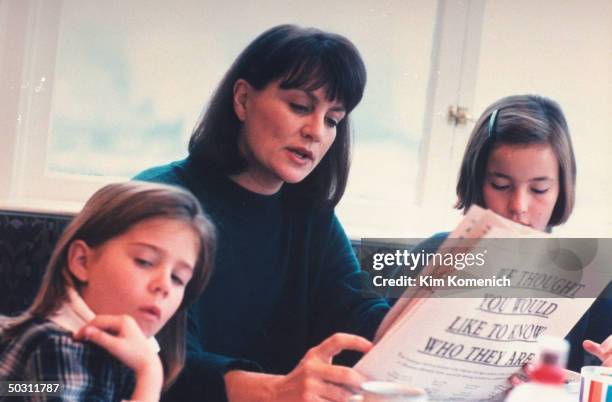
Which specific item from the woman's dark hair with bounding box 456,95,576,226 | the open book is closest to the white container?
the open book

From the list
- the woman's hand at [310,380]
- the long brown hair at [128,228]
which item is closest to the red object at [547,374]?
the woman's hand at [310,380]

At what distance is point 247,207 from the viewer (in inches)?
48.6

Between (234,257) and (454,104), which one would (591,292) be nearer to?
(454,104)

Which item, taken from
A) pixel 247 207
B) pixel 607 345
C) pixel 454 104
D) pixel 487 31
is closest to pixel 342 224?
pixel 247 207

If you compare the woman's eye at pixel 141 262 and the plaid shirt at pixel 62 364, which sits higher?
the woman's eye at pixel 141 262

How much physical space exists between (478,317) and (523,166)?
15.9 inches

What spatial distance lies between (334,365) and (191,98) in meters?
0.41

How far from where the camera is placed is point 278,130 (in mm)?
1240

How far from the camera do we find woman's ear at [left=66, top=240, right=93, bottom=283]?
103cm

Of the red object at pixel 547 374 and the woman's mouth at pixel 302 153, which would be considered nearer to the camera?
the red object at pixel 547 374

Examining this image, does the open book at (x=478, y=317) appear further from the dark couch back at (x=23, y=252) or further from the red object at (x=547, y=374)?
the dark couch back at (x=23, y=252)

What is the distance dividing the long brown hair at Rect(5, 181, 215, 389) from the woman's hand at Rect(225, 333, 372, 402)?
114 millimetres

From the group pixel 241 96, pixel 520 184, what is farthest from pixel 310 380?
pixel 520 184

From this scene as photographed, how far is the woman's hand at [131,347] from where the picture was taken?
1013 mm
